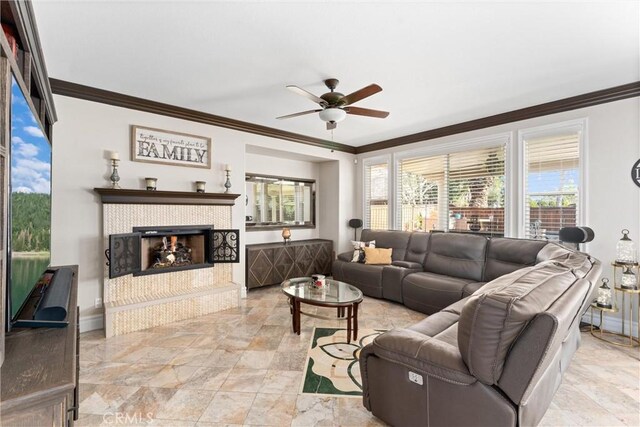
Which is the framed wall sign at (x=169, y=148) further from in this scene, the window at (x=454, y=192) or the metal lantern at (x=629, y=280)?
the metal lantern at (x=629, y=280)

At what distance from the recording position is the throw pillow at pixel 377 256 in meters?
4.87

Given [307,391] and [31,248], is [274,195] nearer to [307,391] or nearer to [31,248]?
[307,391]

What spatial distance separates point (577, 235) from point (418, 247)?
6.68 feet

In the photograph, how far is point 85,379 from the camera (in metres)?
2.39

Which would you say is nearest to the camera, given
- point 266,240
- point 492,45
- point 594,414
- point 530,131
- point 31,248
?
point 31,248

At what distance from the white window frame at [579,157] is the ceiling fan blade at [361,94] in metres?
2.65

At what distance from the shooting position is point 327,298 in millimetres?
3117

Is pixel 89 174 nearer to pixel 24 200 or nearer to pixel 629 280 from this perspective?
pixel 24 200

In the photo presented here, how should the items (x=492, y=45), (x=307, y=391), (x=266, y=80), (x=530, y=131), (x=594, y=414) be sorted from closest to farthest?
(x=594, y=414), (x=307, y=391), (x=492, y=45), (x=266, y=80), (x=530, y=131)

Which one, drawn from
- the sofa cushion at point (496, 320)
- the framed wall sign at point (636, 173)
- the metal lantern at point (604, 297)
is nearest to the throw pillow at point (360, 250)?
the metal lantern at point (604, 297)

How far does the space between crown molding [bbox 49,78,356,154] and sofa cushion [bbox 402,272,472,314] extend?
119 inches

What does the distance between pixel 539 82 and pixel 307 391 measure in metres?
3.79

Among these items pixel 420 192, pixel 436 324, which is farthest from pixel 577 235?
pixel 420 192

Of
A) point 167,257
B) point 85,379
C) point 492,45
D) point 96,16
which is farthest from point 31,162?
point 492,45
